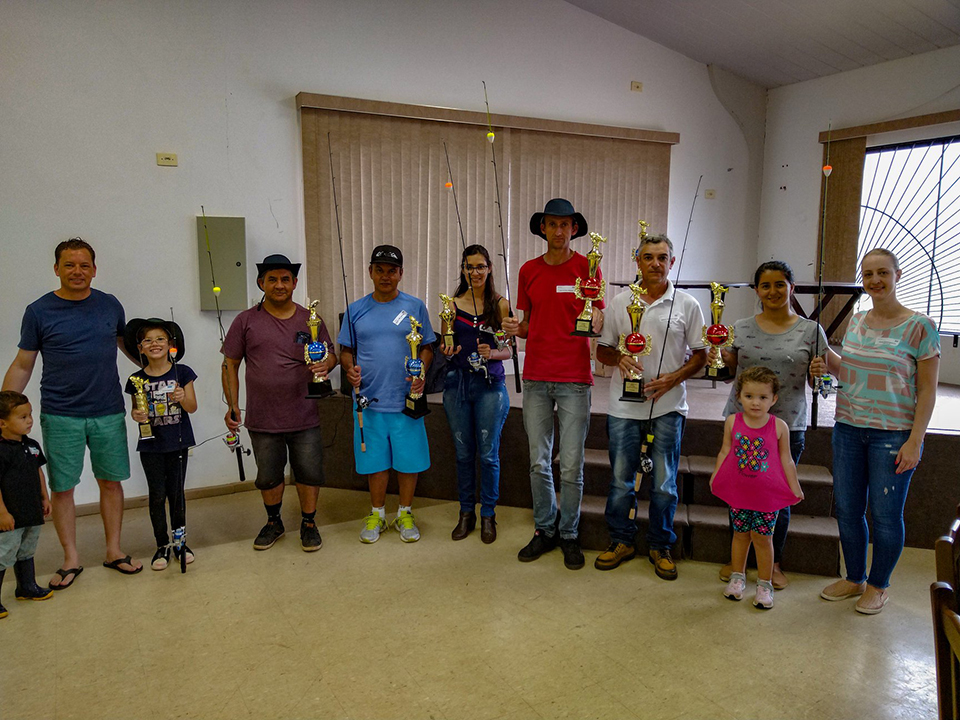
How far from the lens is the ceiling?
16.2 feet

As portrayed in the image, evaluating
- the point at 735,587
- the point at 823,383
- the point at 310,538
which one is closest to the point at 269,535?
the point at 310,538

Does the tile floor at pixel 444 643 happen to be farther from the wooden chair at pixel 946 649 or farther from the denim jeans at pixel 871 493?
the wooden chair at pixel 946 649

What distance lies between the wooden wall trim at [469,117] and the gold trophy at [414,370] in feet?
6.44

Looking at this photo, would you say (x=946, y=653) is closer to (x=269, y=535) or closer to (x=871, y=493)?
(x=871, y=493)

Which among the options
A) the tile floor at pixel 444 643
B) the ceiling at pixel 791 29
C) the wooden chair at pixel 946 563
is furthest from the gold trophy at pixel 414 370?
the ceiling at pixel 791 29

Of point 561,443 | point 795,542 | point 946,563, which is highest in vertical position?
point 946,563

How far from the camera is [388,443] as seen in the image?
143 inches

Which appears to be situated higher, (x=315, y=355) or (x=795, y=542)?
(x=315, y=355)

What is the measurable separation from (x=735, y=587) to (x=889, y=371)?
1.13m

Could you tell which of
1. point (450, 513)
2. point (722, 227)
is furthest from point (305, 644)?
point (722, 227)

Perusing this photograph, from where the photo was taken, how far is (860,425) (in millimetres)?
2770

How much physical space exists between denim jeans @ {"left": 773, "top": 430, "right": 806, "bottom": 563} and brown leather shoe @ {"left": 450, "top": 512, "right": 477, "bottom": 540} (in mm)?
1540

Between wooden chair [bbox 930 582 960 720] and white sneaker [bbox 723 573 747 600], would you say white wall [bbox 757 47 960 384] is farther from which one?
wooden chair [bbox 930 582 960 720]

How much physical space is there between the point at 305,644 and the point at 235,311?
258cm
